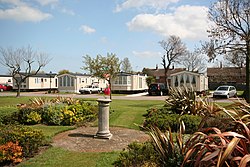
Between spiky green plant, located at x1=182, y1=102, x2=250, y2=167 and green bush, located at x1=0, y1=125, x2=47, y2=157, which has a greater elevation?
spiky green plant, located at x1=182, y1=102, x2=250, y2=167

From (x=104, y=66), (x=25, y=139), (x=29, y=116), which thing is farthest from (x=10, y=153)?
(x=104, y=66)

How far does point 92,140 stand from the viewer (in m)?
8.56

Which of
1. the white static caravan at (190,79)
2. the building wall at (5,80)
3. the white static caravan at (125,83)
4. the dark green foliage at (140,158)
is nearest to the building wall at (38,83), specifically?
the building wall at (5,80)

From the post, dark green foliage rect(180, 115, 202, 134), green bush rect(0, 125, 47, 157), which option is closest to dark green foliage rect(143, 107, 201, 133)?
dark green foliage rect(180, 115, 202, 134)

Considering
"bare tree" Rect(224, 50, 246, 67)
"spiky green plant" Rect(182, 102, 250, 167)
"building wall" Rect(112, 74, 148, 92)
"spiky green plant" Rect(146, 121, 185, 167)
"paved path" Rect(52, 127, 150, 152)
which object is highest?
"bare tree" Rect(224, 50, 246, 67)

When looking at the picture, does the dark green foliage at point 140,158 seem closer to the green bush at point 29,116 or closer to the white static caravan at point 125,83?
the green bush at point 29,116

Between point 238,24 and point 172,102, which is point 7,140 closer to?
point 172,102

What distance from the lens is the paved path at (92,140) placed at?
7.63 m

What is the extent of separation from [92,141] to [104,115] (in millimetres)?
1025

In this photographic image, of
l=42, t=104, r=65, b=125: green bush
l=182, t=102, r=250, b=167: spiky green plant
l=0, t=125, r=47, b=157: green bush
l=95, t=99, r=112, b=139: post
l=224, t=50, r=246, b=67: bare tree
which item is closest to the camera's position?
l=182, t=102, r=250, b=167: spiky green plant

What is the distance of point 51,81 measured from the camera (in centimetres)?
5172

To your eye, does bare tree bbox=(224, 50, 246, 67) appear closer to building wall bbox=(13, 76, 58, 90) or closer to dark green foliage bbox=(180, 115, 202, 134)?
dark green foliage bbox=(180, 115, 202, 134)

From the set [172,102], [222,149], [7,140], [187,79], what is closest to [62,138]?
[7,140]

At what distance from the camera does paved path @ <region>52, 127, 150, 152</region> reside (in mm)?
7632
